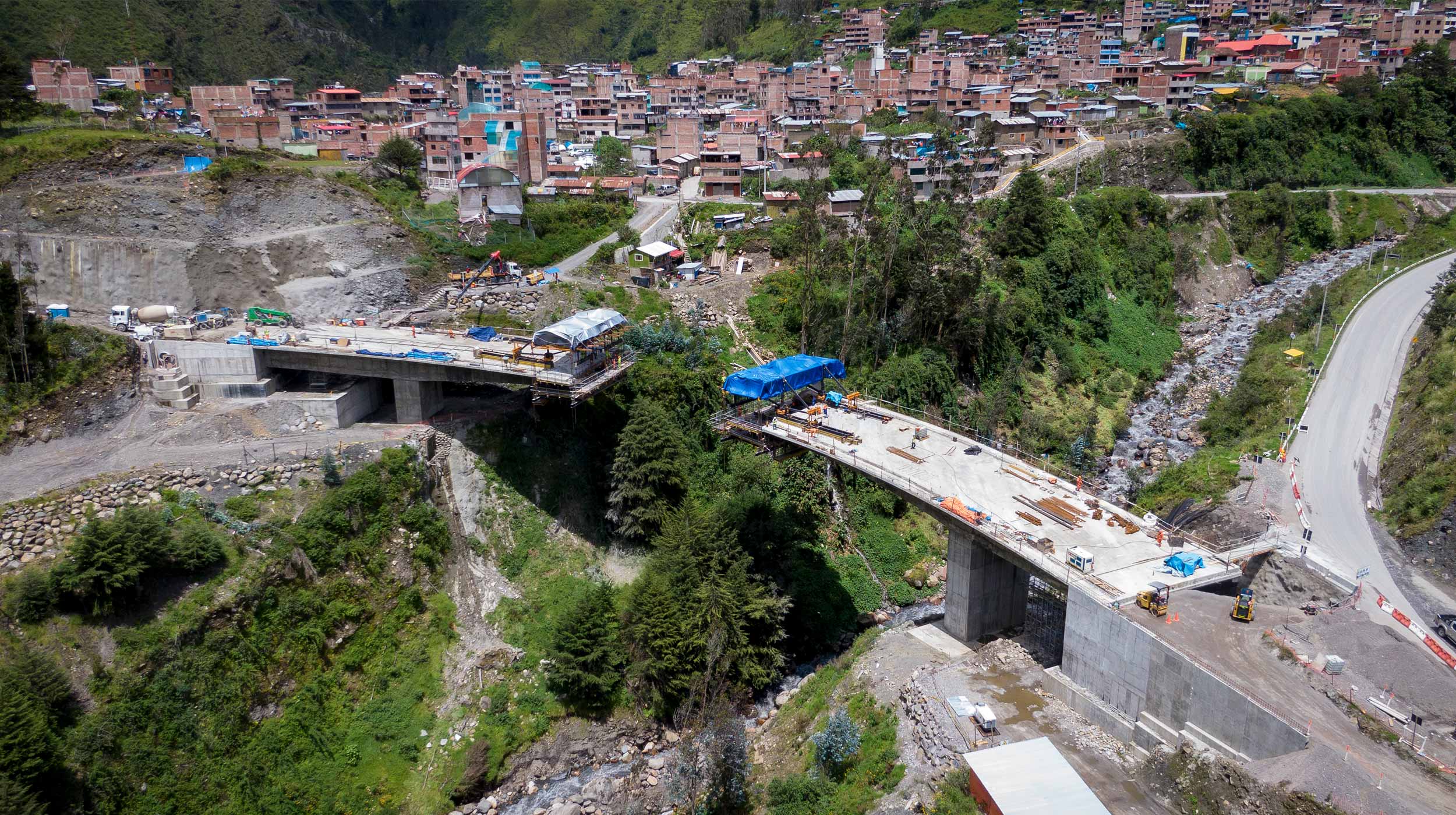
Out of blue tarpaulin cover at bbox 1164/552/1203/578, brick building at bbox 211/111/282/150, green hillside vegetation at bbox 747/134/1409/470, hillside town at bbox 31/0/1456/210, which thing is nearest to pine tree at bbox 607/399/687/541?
green hillside vegetation at bbox 747/134/1409/470

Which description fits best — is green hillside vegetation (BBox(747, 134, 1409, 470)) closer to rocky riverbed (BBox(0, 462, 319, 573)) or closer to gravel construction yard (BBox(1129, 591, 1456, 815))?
gravel construction yard (BBox(1129, 591, 1456, 815))

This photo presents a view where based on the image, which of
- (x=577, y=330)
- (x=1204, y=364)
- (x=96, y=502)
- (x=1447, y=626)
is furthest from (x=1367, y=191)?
(x=96, y=502)

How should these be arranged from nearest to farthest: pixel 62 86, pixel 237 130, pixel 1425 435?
pixel 1425 435
pixel 237 130
pixel 62 86

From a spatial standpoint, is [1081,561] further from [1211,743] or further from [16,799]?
[16,799]

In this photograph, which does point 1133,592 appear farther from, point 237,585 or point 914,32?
point 914,32

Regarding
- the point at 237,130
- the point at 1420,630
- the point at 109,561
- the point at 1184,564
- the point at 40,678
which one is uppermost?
the point at 237,130

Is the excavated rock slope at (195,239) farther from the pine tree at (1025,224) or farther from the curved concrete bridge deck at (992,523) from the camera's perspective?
the pine tree at (1025,224)
